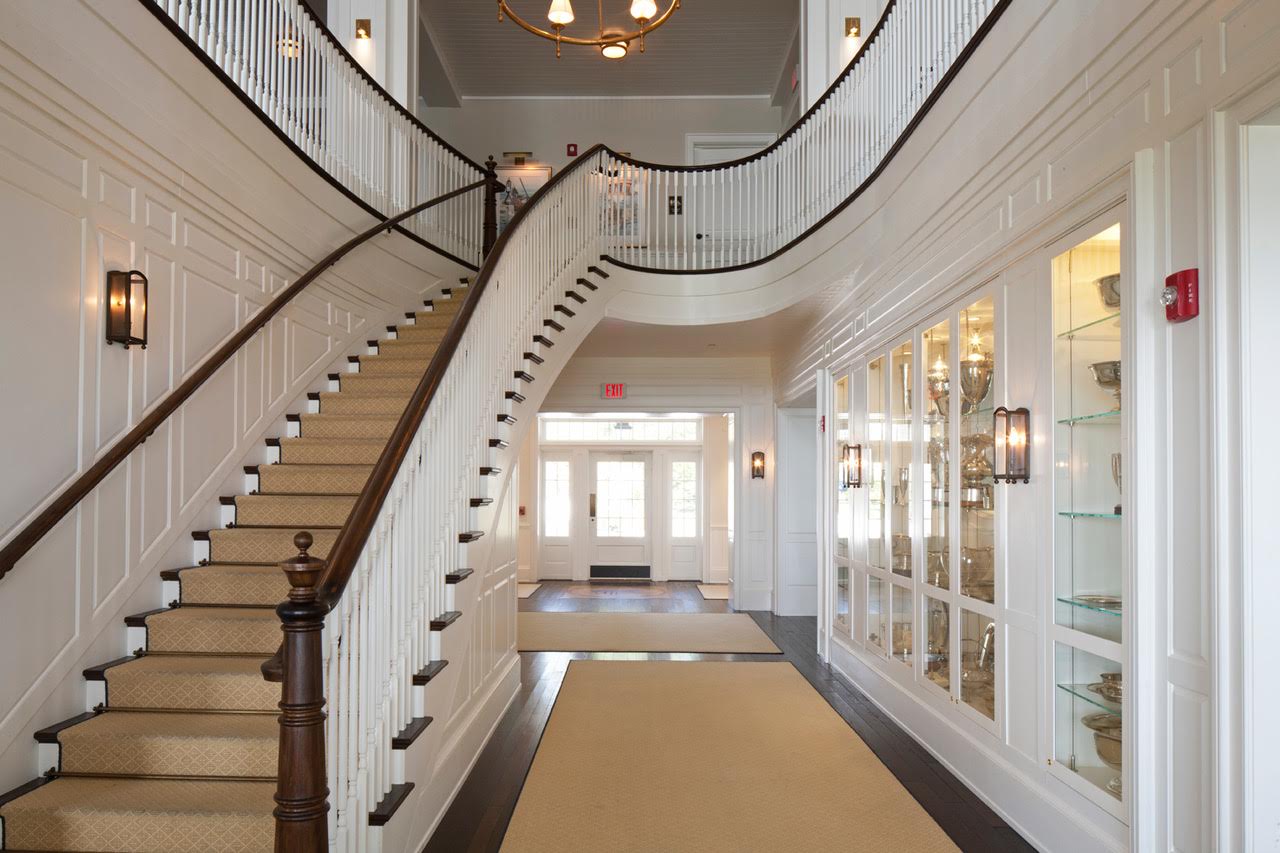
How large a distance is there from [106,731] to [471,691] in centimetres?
176

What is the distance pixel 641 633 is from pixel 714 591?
162 inches

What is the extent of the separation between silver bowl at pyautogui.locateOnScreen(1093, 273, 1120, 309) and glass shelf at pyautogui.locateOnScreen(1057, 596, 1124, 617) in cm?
107

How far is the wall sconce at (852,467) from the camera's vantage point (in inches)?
243

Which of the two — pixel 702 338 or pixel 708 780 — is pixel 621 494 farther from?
pixel 708 780

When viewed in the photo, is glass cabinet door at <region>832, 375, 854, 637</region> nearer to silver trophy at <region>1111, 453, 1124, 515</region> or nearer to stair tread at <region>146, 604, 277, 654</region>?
silver trophy at <region>1111, 453, 1124, 515</region>

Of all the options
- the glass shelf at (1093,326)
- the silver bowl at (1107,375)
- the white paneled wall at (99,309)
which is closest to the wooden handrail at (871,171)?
the glass shelf at (1093,326)

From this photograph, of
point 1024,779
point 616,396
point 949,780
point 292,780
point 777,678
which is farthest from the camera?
point 616,396

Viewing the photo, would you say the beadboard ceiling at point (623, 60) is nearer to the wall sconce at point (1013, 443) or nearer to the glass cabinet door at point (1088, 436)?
the wall sconce at point (1013, 443)

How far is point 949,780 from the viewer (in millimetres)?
4188

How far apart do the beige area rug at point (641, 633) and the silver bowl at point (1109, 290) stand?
515 centimetres

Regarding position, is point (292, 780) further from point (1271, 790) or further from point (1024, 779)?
point (1024, 779)

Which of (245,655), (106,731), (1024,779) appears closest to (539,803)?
(245,655)

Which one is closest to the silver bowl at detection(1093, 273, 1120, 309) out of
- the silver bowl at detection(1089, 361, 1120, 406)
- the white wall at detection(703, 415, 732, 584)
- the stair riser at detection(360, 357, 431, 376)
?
the silver bowl at detection(1089, 361, 1120, 406)

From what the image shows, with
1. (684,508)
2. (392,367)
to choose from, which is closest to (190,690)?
(392,367)
